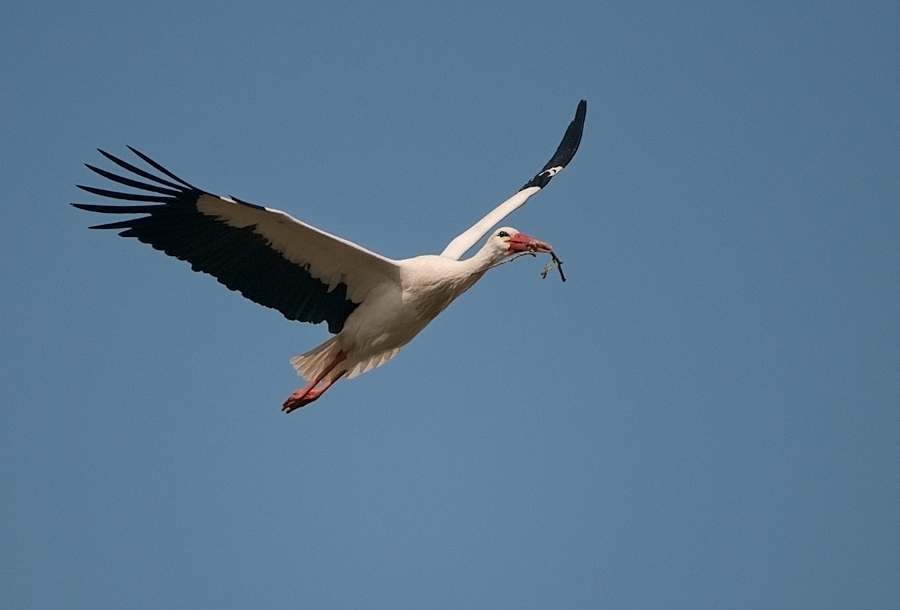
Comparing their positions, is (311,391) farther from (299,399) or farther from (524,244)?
(524,244)

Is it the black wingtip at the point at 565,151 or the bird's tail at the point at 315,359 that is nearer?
the bird's tail at the point at 315,359

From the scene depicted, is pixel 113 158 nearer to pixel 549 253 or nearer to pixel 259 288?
pixel 259 288

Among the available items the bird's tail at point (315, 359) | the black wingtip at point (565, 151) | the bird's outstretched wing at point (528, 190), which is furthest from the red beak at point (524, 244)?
the black wingtip at point (565, 151)

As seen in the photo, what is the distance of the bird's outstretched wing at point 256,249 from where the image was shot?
974 cm

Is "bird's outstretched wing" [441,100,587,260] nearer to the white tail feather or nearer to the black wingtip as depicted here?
the black wingtip

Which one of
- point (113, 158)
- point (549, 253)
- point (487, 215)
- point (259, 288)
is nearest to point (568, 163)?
point (487, 215)

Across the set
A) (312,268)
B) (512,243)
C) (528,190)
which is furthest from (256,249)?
(528,190)

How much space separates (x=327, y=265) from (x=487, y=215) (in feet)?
7.44

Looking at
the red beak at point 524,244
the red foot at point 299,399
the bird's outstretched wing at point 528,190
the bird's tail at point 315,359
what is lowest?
the red foot at point 299,399

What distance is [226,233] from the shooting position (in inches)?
397

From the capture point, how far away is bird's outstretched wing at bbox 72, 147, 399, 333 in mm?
9742

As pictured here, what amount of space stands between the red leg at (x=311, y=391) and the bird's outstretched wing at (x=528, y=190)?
1411mm

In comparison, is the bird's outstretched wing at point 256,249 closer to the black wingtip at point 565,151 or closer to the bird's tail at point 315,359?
the bird's tail at point 315,359

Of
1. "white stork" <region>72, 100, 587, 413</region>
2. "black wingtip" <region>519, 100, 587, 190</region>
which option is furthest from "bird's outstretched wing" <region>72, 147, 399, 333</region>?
"black wingtip" <region>519, 100, 587, 190</region>
